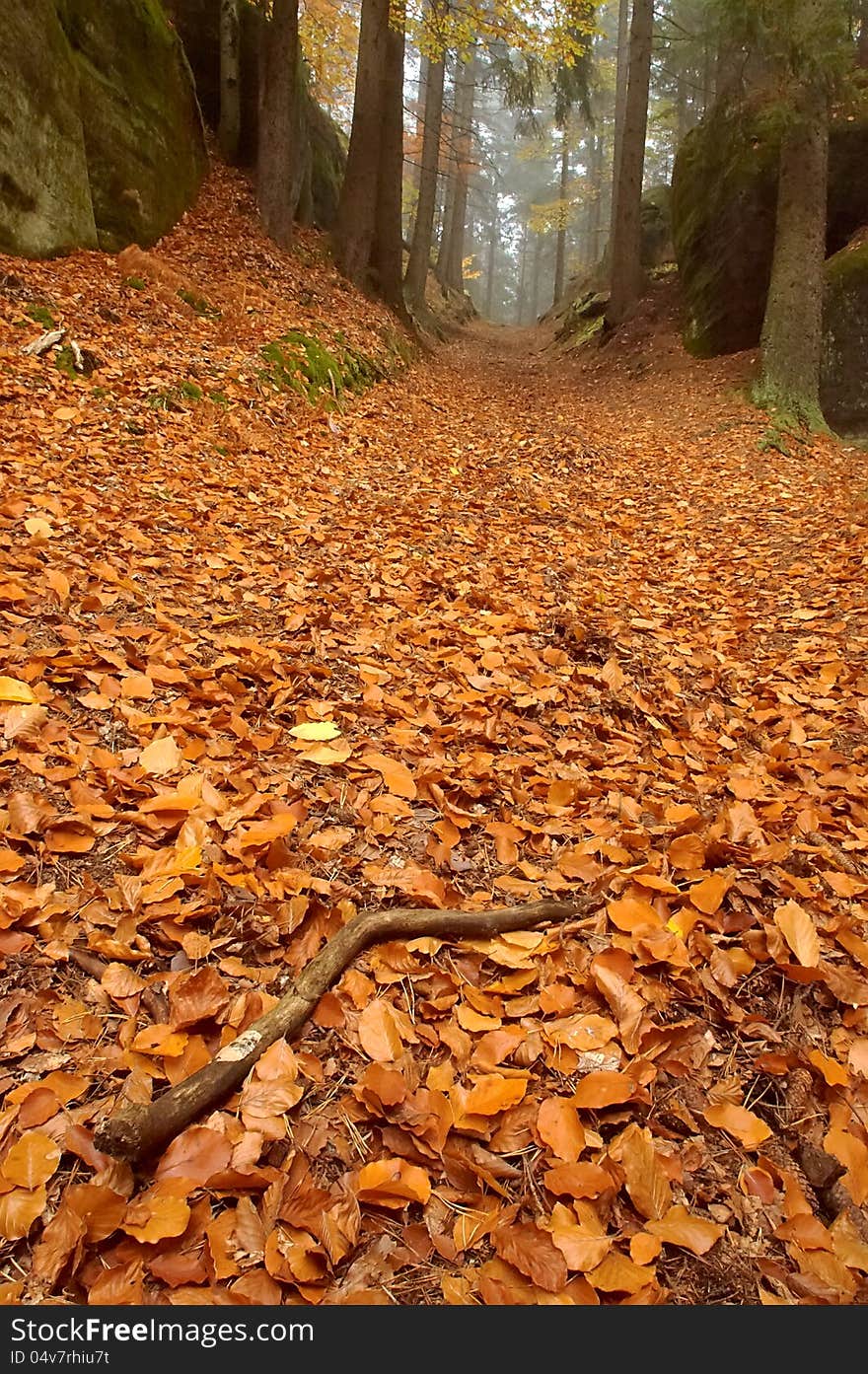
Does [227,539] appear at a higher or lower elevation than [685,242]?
lower

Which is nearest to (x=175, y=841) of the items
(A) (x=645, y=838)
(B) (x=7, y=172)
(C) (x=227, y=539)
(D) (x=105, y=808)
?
(D) (x=105, y=808)

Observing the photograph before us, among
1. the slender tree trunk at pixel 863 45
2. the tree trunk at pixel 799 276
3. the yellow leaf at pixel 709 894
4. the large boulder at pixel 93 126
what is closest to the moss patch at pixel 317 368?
the large boulder at pixel 93 126

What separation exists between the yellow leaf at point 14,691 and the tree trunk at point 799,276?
326 inches

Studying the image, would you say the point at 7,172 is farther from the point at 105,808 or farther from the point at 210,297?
the point at 105,808

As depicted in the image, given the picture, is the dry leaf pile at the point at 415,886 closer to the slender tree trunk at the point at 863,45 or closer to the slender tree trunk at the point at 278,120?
the slender tree trunk at the point at 278,120

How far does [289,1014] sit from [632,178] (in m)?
14.9

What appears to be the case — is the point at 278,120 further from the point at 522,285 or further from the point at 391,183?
the point at 522,285

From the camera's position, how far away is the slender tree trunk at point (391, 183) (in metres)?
10.5

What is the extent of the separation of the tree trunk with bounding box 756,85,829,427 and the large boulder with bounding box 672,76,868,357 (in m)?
1.43

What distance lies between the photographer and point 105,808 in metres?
2.14

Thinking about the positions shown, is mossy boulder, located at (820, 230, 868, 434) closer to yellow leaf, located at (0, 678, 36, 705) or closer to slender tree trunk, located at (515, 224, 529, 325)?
yellow leaf, located at (0, 678, 36, 705)

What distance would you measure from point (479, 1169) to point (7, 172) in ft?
24.3

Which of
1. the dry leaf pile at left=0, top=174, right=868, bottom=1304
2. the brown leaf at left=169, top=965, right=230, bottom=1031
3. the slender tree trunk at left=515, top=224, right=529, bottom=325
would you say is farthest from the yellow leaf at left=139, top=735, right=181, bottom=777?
the slender tree trunk at left=515, top=224, right=529, bottom=325
